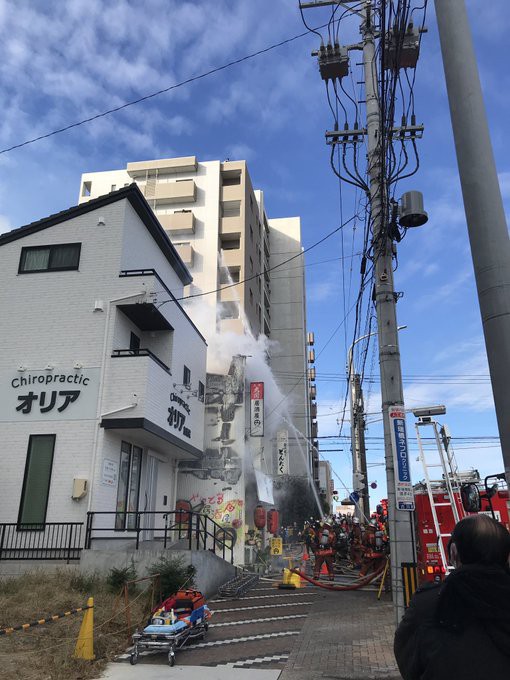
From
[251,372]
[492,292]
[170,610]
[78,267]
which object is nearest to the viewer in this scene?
[492,292]

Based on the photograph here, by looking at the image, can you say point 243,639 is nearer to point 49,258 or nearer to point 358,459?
point 49,258

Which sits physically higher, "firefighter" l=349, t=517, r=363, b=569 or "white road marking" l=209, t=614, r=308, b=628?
"firefighter" l=349, t=517, r=363, b=569

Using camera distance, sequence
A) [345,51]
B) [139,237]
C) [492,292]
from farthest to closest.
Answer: [139,237], [345,51], [492,292]

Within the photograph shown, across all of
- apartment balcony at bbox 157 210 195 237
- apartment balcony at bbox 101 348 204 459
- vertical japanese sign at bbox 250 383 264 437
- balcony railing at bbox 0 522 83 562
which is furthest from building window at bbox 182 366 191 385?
apartment balcony at bbox 157 210 195 237

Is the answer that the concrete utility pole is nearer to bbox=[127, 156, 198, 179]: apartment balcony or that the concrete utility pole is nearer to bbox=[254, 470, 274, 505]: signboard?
bbox=[254, 470, 274, 505]: signboard

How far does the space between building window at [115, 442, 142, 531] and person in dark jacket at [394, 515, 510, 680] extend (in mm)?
13529

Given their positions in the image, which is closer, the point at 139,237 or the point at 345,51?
the point at 345,51

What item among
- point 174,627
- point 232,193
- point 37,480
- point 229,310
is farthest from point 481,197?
point 232,193

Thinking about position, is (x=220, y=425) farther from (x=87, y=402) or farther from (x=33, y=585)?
(x=33, y=585)

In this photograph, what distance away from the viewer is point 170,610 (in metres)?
8.73

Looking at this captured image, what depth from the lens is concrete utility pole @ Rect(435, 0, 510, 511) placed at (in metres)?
3.35

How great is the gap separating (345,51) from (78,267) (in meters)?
9.69

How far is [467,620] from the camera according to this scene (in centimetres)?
188

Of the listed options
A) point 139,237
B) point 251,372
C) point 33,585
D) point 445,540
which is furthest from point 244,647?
point 251,372
